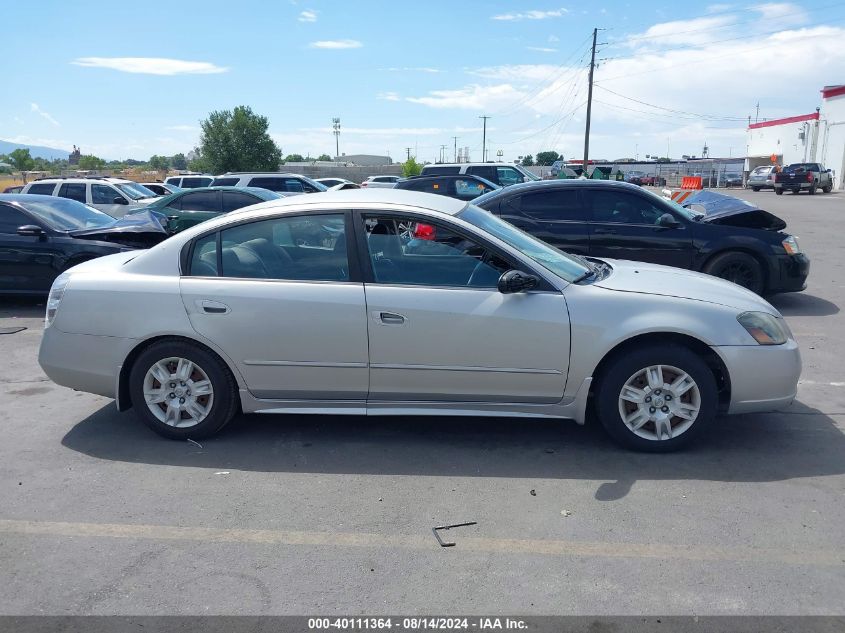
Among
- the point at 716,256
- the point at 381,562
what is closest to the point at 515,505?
the point at 381,562

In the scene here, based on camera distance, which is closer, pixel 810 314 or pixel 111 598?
pixel 111 598

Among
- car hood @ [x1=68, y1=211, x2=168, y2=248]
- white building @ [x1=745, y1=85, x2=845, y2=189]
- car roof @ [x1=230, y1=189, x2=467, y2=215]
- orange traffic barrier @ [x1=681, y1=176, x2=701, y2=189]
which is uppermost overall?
white building @ [x1=745, y1=85, x2=845, y2=189]

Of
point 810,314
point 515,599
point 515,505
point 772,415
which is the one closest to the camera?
point 515,599

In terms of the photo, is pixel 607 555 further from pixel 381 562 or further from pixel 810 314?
pixel 810 314

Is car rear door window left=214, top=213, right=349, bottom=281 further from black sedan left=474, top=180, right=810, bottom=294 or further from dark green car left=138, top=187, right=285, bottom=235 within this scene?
dark green car left=138, top=187, right=285, bottom=235

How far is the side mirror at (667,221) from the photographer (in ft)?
28.9

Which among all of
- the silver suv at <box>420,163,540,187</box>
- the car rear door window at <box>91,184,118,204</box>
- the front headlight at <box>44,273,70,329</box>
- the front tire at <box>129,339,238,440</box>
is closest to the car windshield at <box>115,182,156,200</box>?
the car rear door window at <box>91,184,118,204</box>

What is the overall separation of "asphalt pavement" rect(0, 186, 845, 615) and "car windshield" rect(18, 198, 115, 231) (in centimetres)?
444

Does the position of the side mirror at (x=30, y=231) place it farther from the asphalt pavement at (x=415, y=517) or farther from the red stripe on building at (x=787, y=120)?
the red stripe on building at (x=787, y=120)

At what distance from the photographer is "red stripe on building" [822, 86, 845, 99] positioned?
4547 centimetres

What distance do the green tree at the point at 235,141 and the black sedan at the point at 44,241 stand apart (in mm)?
57114

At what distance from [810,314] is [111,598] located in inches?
327

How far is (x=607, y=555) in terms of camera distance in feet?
11.3

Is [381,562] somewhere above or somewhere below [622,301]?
below
